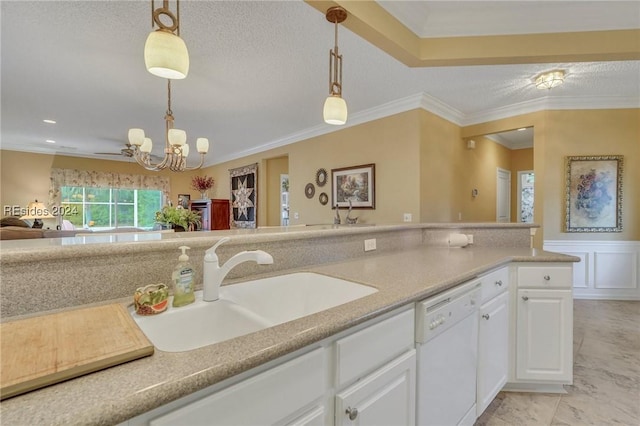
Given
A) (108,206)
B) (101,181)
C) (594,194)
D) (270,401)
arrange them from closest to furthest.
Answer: (270,401)
(594,194)
(101,181)
(108,206)

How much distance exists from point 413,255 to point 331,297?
3.07 ft

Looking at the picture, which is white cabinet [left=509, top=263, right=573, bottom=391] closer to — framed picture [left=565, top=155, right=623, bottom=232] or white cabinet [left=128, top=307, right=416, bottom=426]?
white cabinet [left=128, top=307, right=416, bottom=426]

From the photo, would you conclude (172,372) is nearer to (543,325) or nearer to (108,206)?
(543,325)

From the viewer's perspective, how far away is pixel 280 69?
2.80 meters

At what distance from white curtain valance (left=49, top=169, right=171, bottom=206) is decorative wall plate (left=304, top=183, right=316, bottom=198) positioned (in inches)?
181

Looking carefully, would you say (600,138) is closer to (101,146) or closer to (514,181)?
(514,181)

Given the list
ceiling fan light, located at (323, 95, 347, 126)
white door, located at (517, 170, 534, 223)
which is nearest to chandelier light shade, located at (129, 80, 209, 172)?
ceiling fan light, located at (323, 95, 347, 126)

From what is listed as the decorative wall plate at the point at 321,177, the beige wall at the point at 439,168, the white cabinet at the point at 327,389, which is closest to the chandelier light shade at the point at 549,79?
the beige wall at the point at 439,168

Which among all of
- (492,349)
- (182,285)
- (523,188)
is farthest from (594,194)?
(182,285)

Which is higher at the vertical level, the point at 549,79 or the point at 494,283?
the point at 549,79

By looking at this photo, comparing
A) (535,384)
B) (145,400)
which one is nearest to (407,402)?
(145,400)

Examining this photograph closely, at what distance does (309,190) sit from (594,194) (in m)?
3.93

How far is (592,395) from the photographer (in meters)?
1.89

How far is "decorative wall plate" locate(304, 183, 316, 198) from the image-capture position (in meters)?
4.84
